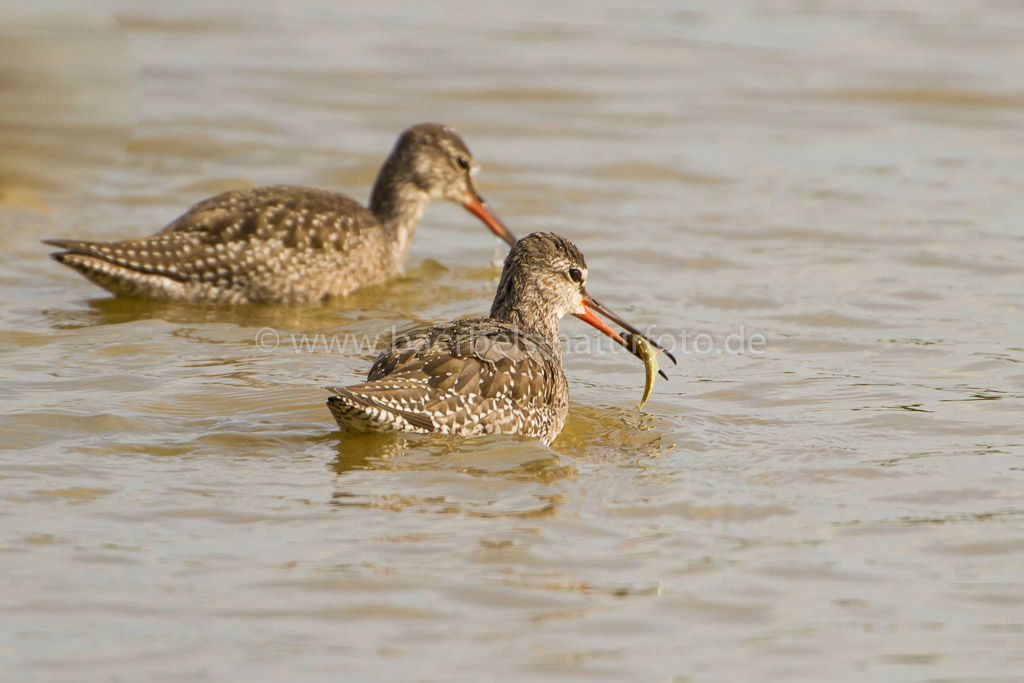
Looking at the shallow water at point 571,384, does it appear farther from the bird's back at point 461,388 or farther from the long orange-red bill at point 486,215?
the long orange-red bill at point 486,215

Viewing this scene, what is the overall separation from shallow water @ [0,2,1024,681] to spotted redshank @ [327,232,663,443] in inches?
6.0

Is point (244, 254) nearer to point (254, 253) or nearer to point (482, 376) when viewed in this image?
point (254, 253)

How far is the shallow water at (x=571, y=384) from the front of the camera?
18.4 feet

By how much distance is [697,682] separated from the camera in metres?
5.25

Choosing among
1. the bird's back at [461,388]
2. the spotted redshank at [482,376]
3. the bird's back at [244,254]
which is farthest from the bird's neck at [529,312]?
the bird's back at [244,254]

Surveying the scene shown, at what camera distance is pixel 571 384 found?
8.98 m

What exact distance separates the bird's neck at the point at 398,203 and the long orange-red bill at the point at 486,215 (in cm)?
35

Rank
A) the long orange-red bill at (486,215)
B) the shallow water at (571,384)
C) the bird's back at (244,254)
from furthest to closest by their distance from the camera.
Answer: the long orange-red bill at (486,215)
the bird's back at (244,254)
the shallow water at (571,384)

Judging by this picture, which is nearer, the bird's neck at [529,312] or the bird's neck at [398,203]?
the bird's neck at [529,312]

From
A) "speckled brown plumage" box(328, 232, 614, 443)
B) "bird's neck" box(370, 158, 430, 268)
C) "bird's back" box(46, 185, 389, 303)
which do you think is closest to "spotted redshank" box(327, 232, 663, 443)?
"speckled brown plumage" box(328, 232, 614, 443)

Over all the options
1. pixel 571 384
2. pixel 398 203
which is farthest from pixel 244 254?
pixel 571 384

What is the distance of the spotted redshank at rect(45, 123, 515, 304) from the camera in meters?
10.1

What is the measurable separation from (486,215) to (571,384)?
10.7 ft

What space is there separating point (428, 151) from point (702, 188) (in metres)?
2.72
